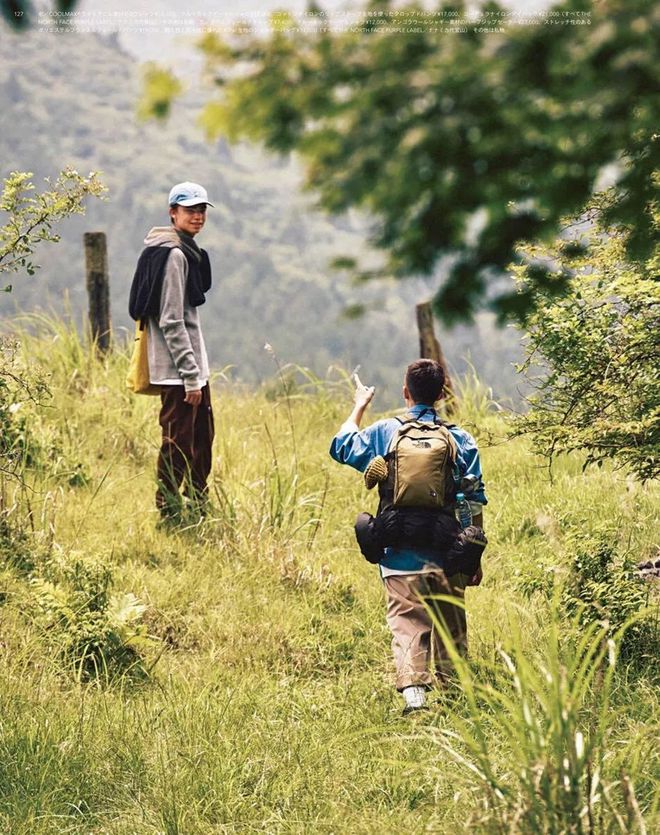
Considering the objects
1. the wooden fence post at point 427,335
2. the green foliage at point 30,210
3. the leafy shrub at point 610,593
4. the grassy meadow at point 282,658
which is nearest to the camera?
the grassy meadow at point 282,658

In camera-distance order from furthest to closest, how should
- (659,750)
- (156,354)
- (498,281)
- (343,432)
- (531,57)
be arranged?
(156,354)
(343,432)
(659,750)
(498,281)
(531,57)

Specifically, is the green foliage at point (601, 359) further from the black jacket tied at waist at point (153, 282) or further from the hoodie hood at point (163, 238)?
the hoodie hood at point (163, 238)

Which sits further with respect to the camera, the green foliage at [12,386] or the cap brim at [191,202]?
the cap brim at [191,202]

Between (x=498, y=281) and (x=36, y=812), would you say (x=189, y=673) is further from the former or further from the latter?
(x=498, y=281)

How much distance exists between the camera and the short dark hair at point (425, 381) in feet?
15.6

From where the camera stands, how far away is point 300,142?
1958 millimetres

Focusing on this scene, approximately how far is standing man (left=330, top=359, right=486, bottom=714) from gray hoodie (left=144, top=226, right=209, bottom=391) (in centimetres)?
216

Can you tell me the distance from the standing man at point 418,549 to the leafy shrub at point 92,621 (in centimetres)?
140

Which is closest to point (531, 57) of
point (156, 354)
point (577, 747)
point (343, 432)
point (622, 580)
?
point (577, 747)

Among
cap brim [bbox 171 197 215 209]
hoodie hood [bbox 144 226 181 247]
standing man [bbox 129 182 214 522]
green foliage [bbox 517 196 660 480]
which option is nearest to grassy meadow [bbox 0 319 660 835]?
standing man [bbox 129 182 214 522]

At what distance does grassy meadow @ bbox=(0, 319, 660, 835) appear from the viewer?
3.46 m

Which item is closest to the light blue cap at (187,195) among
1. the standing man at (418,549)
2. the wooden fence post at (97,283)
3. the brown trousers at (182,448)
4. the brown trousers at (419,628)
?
the brown trousers at (182,448)

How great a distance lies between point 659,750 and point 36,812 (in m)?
2.46

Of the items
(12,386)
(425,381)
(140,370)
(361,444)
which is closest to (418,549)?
(361,444)
